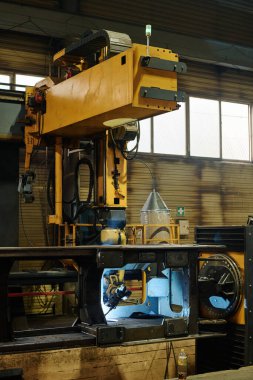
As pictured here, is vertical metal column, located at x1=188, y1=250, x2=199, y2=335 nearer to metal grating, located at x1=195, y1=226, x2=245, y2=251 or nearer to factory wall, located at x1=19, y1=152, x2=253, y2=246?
metal grating, located at x1=195, y1=226, x2=245, y2=251

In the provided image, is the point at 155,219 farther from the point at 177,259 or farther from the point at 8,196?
the point at 177,259

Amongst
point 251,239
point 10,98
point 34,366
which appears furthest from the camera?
point 10,98

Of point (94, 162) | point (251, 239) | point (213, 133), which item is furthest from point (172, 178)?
point (251, 239)

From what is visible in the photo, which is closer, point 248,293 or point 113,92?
point 113,92

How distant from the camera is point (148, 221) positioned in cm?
1005

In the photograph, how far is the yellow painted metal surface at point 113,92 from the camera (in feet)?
15.0

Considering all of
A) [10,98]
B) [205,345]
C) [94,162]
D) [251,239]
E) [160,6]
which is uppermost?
[160,6]

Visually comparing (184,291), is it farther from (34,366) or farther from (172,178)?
(172,178)

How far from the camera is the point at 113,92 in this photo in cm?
478

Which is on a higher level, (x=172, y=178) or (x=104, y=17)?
(x=104, y=17)

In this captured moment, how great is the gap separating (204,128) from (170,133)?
89 centimetres

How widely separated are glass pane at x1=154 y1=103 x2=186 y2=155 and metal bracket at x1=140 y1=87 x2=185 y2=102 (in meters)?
6.34

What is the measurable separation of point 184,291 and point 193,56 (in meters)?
7.32

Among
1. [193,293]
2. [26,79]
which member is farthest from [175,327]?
[26,79]
